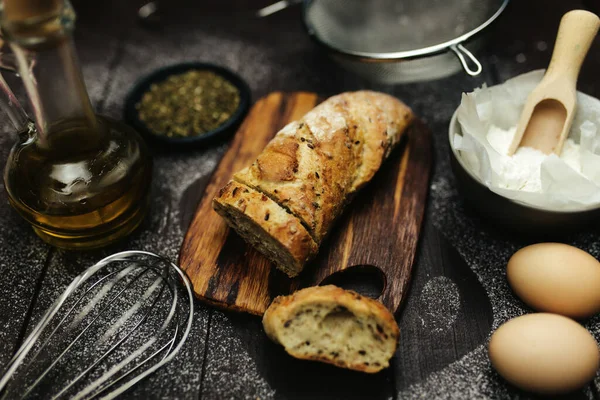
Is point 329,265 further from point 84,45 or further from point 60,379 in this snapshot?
point 84,45

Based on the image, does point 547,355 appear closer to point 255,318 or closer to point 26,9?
point 255,318

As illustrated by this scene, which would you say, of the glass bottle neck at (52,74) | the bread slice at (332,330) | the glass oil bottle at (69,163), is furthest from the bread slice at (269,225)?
the glass bottle neck at (52,74)

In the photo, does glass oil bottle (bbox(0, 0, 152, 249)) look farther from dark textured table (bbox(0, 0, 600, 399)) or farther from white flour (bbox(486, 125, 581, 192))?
white flour (bbox(486, 125, 581, 192))

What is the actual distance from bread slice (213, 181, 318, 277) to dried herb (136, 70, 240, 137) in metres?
0.44

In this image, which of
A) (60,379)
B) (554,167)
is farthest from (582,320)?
(60,379)

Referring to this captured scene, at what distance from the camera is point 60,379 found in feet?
3.72

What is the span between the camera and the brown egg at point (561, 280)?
1.11 m

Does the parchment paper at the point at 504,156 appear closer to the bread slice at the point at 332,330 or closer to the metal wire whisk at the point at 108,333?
the bread slice at the point at 332,330

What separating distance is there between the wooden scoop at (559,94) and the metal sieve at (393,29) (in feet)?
0.90

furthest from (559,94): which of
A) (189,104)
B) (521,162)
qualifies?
(189,104)

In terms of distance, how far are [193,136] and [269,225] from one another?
0.55 m

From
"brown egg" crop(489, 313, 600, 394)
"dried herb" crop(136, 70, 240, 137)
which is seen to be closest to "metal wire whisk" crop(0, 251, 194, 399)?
"dried herb" crop(136, 70, 240, 137)

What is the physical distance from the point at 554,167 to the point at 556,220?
117 mm

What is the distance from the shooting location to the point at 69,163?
1.22 meters
